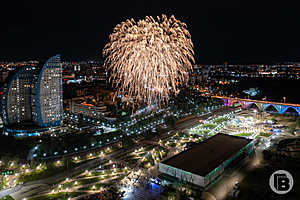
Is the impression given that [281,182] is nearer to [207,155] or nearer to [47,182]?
[207,155]

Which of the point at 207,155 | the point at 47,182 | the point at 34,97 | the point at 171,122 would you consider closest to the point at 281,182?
the point at 207,155

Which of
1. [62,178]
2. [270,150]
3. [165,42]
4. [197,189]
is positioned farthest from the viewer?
[270,150]

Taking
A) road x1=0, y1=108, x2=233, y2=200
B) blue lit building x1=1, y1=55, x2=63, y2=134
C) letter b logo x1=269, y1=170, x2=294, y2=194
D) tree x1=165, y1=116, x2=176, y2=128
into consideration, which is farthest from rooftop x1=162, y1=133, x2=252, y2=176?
blue lit building x1=1, y1=55, x2=63, y2=134

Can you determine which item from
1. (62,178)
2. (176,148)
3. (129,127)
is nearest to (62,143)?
(62,178)

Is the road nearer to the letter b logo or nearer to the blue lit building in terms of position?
the blue lit building

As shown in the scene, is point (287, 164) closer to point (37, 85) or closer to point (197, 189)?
point (197, 189)
